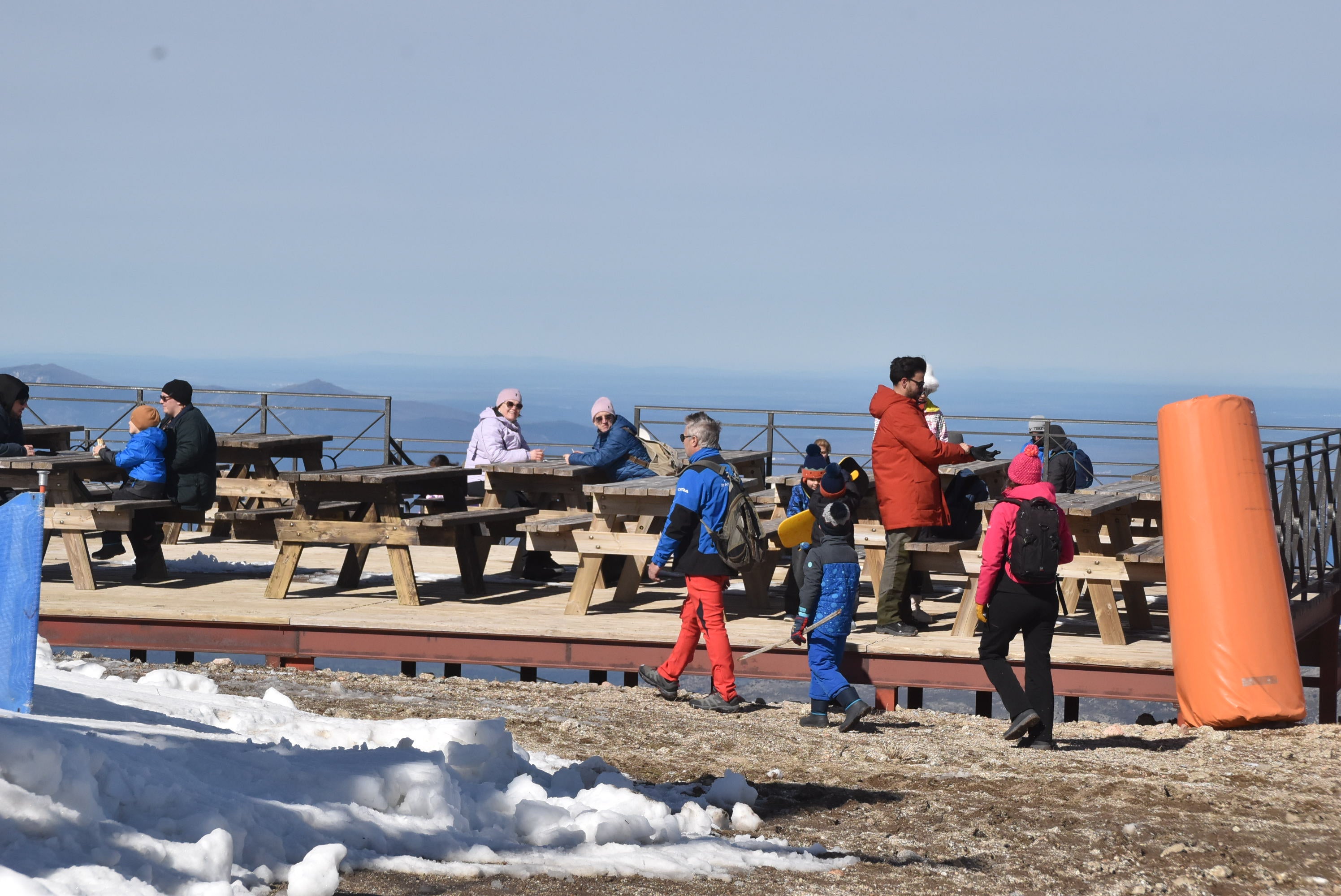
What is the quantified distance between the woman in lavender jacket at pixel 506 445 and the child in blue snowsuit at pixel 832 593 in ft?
13.9

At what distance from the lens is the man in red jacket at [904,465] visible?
841cm

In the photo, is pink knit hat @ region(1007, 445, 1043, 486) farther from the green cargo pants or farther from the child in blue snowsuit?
the green cargo pants

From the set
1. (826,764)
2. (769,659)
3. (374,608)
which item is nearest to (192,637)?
(374,608)

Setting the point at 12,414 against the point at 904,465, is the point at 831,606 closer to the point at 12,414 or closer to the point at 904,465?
the point at 904,465

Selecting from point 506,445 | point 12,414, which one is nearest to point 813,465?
point 506,445

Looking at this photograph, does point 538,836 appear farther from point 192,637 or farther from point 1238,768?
point 192,637

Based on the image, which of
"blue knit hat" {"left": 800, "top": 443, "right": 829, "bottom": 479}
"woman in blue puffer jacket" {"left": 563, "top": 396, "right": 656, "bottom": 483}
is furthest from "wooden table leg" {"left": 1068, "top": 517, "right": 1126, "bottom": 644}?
"woman in blue puffer jacket" {"left": 563, "top": 396, "right": 656, "bottom": 483}

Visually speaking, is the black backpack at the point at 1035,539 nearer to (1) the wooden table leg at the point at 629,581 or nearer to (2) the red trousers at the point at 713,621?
(2) the red trousers at the point at 713,621

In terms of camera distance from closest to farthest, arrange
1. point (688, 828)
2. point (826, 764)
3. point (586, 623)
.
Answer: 1. point (688, 828)
2. point (826, 764)
3. point (586, 623)

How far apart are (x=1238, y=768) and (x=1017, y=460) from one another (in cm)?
171

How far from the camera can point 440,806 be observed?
4469 millimetres

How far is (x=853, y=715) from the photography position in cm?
715

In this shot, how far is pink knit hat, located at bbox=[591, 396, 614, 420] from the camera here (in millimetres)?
10820

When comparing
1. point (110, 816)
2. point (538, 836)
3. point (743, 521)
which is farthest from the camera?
point (743, 521)
